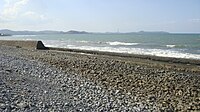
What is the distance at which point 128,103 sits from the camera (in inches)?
366

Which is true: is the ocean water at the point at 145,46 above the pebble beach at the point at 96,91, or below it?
below

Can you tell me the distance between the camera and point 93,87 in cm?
1102

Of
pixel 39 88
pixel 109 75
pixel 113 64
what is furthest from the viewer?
pixel 113 64

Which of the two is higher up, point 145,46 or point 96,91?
point 96,91

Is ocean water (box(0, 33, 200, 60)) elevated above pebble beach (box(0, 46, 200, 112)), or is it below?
below

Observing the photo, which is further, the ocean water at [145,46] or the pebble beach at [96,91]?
the ocean water at [145,46]

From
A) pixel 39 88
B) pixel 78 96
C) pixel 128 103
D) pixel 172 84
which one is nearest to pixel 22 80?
pixel 39 88

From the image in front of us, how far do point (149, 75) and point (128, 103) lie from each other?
452 cm

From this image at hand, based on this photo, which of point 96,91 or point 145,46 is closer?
point 96,91

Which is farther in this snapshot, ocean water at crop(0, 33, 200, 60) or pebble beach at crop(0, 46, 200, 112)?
ocean water at crop(0, 33, 200, 60)

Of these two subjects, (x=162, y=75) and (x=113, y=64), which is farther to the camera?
(x=113, y=64)

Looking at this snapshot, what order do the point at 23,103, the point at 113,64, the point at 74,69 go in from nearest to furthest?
1. the point at 23,103
2. the point at 74,69
3. the point at 113,64

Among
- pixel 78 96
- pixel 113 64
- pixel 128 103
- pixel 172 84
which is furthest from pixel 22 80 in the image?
pixel 113 64

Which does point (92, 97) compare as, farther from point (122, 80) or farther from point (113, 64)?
point (113, 64)
